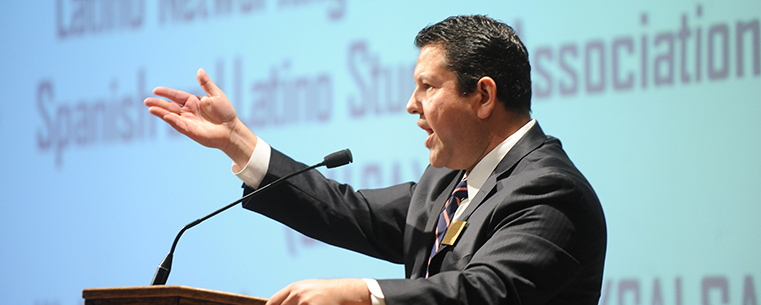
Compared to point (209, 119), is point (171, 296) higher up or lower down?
lower down

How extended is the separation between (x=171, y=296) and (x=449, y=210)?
88cm

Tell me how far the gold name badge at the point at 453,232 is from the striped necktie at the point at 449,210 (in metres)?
0.10

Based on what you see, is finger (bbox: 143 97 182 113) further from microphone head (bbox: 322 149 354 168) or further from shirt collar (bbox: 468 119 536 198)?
shirt collar (bbox: 468 119 536 198)

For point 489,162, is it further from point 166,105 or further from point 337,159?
point 166,105

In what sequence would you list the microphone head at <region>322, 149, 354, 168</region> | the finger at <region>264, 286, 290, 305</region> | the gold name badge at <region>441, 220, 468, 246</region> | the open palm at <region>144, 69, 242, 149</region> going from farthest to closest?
1. the open palm at <region>144, 69, 242, 149</region>
2. the microphone head at <region>322, 149, 354, 168</region>
3. the gold name badge at <region>441, 220, 468, 246</region>
4. the finger at <region>264, 286, 290, 305</region>

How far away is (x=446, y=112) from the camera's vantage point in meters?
2.21

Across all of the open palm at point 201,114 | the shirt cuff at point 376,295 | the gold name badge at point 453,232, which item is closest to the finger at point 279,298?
the shirt cuff at point 376,295

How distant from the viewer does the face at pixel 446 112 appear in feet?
7.23

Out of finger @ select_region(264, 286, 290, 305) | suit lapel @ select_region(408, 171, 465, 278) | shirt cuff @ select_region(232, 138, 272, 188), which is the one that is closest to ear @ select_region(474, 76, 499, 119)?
suit lapel @ select_region(408, 171, 465, 278)

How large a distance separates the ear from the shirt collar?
94 mm

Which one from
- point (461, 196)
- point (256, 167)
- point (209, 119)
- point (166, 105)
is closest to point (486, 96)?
point (461, 196)

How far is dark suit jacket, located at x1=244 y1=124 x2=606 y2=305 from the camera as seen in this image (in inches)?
66.4

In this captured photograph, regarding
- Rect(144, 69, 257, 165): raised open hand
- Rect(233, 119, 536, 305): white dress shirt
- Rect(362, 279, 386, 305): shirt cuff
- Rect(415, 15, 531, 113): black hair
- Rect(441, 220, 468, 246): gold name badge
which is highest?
Rect(415, 15, 531, 113): black hair

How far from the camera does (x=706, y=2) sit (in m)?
2.85
